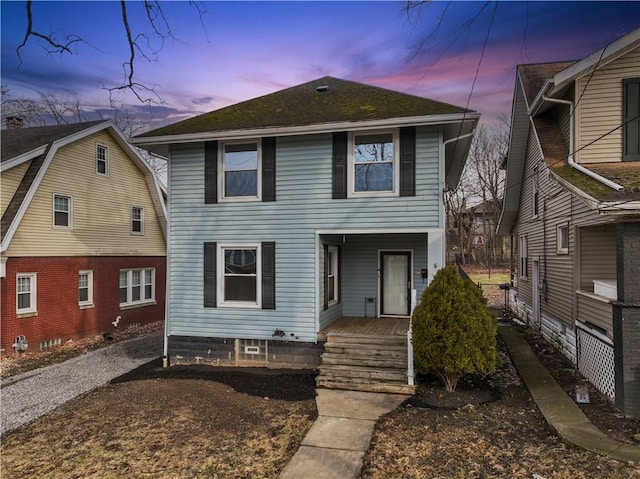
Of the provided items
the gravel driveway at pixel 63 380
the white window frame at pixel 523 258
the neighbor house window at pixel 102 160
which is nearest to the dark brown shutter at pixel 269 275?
the gravel driveway at pixel 63 380

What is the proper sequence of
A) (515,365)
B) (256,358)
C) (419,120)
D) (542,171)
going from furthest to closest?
(542,171) → (256,358) → (515,365) → (419,120)

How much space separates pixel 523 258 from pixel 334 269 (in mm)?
8484

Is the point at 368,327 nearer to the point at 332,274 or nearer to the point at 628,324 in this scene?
the point at 332,274

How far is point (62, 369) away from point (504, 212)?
617 inches

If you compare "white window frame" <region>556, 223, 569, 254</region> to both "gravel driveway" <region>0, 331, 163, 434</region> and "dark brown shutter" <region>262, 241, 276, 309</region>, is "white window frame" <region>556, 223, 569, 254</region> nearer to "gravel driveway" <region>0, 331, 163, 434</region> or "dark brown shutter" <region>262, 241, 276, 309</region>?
"dark brown shutter" <region>262, 241, 276, 309</region>

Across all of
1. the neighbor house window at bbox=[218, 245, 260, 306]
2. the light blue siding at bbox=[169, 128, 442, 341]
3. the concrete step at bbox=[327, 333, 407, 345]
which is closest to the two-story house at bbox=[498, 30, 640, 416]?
the light blue siding at bbox=[169, 128, 442, 341]

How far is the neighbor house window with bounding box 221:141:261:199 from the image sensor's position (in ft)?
32.6

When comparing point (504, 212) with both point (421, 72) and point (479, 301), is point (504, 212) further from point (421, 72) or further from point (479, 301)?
point (421, 72)

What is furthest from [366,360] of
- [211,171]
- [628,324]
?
[211,171]

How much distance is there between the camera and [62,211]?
46.0ft

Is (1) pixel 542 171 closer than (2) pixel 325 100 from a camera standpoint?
No

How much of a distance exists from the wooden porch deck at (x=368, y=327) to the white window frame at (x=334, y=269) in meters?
0.58

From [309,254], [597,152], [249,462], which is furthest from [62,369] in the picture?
[597,152]

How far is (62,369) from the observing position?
10.6 metres
